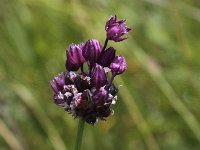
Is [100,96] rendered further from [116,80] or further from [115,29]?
[116,80]

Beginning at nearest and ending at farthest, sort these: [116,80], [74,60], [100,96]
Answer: [100,96]
[74,60]
[116,80]

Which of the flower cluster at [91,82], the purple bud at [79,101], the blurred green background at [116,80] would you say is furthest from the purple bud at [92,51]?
the blurred green background at [116,80]

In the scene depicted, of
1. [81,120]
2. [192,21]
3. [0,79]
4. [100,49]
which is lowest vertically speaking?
[81,120]

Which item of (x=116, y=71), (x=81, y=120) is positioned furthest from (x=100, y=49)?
(x=81, y=120)

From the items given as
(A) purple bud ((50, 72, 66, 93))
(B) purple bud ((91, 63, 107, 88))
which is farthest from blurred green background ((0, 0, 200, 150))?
(B) purple bud ((91, 63, 107, 88))

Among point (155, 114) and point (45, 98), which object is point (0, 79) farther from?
point (155, 114)

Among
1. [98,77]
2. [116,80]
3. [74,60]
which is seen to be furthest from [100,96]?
[116,80]
